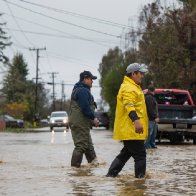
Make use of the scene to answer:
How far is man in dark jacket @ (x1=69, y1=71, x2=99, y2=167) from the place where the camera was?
41.9ft

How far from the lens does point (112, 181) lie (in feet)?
33.5

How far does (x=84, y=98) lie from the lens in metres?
12.8

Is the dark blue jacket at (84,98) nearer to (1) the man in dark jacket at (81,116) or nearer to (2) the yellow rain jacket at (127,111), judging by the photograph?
(1) the man in dark jacket at (81,116)

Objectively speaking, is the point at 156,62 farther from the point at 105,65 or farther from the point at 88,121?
the point at 105,65

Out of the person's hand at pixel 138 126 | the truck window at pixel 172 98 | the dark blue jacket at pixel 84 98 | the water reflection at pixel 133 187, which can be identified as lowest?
the water reflection at pixel 133 187

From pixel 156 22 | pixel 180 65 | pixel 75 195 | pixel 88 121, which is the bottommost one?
pixel 75 195

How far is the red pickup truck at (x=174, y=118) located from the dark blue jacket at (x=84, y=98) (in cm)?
921

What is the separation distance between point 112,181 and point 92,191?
119cm

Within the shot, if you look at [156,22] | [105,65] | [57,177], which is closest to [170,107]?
[57,177]

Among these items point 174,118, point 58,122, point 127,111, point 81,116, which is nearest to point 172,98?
point 174,118

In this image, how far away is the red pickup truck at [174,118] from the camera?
865 inches

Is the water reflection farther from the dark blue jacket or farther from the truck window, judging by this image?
the truck window

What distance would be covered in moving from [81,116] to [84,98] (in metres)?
0.35

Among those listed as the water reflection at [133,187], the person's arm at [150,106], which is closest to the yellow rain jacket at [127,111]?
the water reflection at [133,187]
